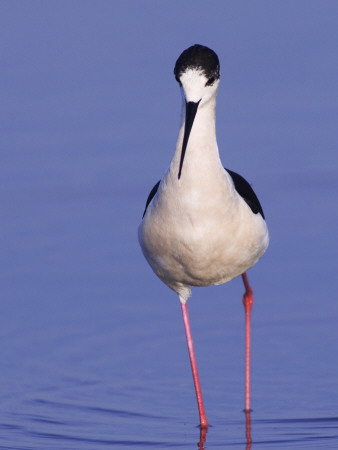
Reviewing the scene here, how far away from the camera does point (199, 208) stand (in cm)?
617

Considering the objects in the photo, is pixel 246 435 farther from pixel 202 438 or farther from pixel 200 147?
pixel 200 147

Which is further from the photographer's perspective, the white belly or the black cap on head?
the white belly

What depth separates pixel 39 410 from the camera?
731 cm

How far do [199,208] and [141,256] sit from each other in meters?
3.27

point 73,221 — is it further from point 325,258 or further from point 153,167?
point 325,258

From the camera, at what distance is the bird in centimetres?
594

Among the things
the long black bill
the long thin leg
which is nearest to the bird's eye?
the long black bill

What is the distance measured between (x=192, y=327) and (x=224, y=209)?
231 centimetres

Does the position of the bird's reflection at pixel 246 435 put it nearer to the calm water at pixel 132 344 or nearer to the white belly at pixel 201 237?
the calm water at pixel 132 344

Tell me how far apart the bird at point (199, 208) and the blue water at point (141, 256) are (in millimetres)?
1010

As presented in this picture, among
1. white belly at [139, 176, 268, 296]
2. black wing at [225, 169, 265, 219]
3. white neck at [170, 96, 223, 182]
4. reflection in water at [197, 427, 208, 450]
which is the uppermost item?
black wing at [225, 169, 265, 219]

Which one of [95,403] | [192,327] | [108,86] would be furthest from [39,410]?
[108,86]

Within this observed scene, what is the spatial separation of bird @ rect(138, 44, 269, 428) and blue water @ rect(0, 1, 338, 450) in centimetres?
101

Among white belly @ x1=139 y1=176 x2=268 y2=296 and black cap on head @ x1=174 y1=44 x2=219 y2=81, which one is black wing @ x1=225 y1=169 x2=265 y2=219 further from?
black cap on head @ x1=174 y1=44 x2=219 y2=81
